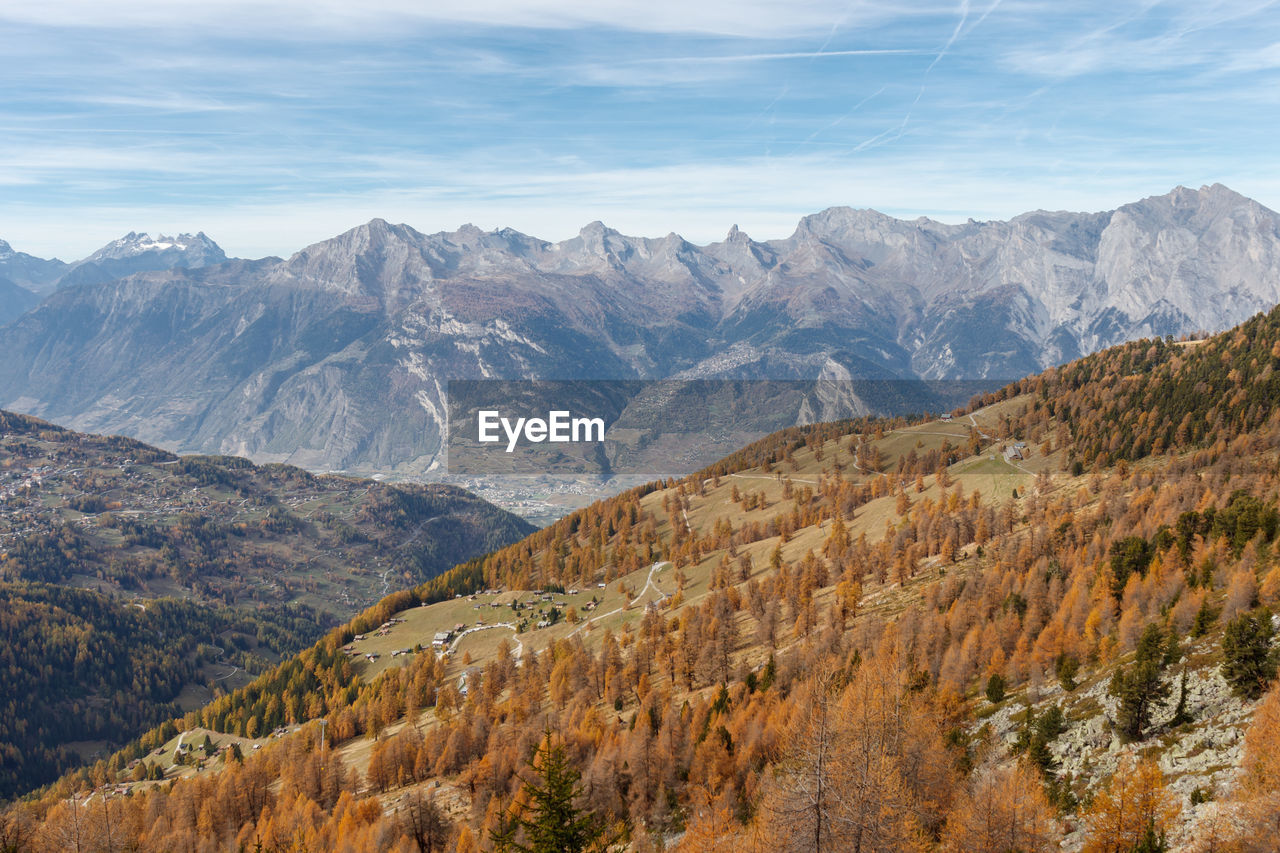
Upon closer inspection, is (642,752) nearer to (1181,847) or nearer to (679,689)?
(679,689)

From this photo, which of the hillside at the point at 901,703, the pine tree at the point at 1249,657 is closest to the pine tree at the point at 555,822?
the hillside at the point at 901,703

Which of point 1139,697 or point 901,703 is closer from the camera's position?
point 901,703

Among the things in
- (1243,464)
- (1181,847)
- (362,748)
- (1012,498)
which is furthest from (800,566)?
(1181,847)

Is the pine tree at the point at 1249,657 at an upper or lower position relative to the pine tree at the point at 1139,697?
upper

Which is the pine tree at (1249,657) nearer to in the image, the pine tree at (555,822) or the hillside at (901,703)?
the hillside at (901,703)

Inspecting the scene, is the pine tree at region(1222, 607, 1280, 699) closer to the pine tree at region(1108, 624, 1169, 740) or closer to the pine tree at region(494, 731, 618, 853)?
the pine tree at region(1108, 624, 1169, 740)

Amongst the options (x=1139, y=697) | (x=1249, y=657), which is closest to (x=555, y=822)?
(x=1139, y=697)

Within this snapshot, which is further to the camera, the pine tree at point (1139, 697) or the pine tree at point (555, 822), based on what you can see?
the pine tree at point (1139, 697)

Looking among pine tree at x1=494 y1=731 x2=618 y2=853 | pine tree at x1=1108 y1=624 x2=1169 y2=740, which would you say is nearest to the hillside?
pine tree at x1=1108 y1=624 x2=1169 y2=740

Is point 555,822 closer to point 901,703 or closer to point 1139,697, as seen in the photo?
point 901,703
